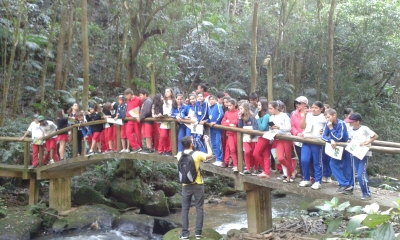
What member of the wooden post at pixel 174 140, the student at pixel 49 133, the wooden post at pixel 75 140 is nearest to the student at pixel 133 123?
the wooden post at pixel 174 140

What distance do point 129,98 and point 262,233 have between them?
4.18 meters

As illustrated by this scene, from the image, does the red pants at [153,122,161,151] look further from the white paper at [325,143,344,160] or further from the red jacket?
the white paper at [325,143,344,160]

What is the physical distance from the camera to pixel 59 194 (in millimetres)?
12320

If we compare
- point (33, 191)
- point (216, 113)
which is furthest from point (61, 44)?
point (216, 113)

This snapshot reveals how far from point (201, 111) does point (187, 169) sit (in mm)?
1944

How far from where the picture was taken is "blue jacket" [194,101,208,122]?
27.3 ft

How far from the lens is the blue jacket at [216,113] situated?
8227 mm

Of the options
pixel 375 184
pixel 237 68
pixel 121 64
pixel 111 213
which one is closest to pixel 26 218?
pixel 111 213

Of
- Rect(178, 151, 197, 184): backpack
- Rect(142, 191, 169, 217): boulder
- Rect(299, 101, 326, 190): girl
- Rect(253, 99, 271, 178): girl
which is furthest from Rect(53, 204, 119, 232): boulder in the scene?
Rect(299, 101, 326, 190): girl

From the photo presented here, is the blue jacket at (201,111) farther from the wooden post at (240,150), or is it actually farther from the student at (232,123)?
the wooden post at (240,150)

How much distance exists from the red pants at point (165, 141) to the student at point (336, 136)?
3.97 metres

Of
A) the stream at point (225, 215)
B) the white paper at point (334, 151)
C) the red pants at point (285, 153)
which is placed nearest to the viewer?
the white paper at point (334, 151)

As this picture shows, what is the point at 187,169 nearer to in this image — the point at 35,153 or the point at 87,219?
the point at 87,219

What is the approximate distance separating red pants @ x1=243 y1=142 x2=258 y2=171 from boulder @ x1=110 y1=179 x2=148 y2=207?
21.7 feet
